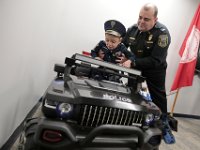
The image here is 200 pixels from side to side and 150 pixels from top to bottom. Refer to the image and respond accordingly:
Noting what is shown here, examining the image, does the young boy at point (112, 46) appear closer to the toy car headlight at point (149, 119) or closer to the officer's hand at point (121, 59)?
the officer's hand at point (121, 59)

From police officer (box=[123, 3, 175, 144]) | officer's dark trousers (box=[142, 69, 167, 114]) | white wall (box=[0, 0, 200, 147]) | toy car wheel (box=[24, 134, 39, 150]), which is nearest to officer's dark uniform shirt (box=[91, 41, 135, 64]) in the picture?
police officer (box=[123, 3, 175, 144])

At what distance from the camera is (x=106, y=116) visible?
5.24 ft

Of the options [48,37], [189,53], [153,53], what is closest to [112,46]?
[153,53]

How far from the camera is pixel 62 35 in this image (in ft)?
13.0

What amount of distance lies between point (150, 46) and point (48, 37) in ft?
4.16

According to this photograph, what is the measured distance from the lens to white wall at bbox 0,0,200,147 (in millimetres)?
1835

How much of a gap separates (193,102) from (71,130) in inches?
162

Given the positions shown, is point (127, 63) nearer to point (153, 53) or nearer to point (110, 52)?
point (110, 52)

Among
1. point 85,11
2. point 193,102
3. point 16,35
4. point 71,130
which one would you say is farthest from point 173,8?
point 71,130

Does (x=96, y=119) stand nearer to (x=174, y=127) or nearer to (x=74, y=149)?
(x=74, y=149)

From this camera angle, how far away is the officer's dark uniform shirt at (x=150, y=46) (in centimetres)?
297

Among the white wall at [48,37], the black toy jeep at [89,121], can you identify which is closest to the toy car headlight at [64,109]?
the black toy jeep at [89,121]

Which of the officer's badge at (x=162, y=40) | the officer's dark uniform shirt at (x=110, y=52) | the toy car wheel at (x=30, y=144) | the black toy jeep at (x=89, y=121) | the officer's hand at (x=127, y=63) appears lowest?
the toy car wheel at (x=30, y=144)

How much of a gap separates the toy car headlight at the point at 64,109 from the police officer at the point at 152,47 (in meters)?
1.43
